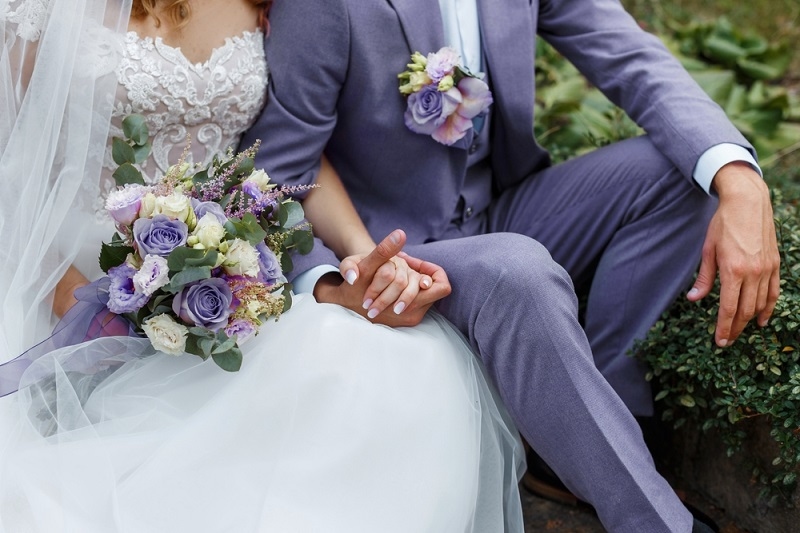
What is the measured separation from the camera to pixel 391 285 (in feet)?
6.41

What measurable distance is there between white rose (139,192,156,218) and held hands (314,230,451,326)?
46cm

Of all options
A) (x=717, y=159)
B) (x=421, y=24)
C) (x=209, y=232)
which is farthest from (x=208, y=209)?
(x=717, y=159)

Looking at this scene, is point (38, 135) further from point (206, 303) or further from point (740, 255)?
point (740, 255)

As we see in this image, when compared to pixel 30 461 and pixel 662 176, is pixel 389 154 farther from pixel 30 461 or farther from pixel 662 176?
pixel 30 461

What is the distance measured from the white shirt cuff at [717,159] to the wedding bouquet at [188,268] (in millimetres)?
1053

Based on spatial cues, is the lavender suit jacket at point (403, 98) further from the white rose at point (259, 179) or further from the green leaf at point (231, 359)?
the green leaf at point (231, 359)

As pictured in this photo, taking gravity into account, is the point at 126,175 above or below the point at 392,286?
above

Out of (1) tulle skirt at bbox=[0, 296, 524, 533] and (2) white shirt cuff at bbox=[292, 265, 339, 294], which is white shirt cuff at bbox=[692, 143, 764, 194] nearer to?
(1) tulle skirt at bbox=[0, 296, 524, 533]

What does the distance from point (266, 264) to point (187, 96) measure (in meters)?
0.51

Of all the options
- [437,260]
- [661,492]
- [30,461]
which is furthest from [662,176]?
[30,461]

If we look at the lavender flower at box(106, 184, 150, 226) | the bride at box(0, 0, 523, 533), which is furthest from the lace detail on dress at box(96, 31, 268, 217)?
the lavender flower at box(106, 184, 150, 226)

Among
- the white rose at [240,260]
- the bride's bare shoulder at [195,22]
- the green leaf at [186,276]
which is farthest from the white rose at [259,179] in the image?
the bride's bare shoulder at [195,22]

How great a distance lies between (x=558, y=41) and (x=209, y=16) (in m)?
1.02

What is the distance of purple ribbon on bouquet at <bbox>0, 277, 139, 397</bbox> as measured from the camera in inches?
71.4
